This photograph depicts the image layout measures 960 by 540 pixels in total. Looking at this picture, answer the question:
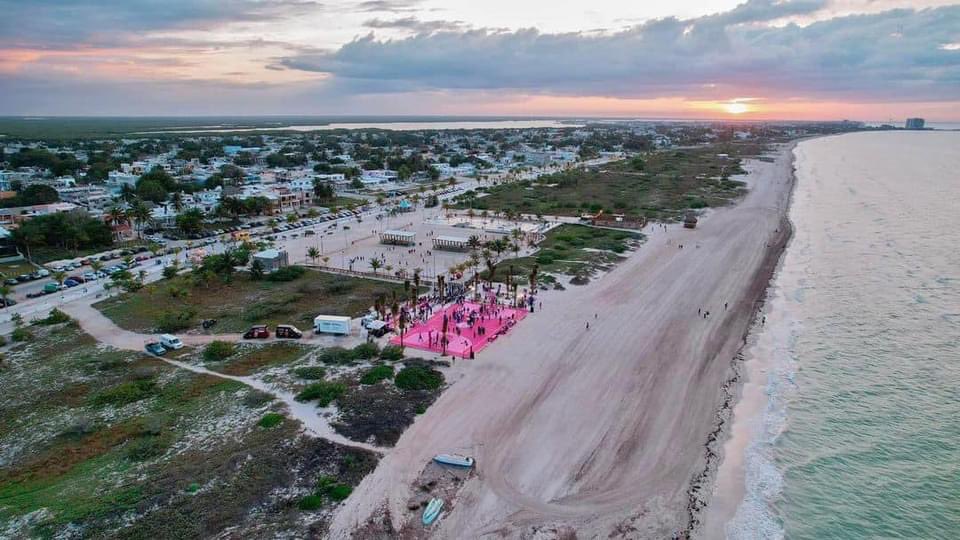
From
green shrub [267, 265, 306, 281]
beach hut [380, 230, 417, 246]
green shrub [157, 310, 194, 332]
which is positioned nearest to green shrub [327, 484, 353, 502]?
green shrub [157, 310, 194, 332]

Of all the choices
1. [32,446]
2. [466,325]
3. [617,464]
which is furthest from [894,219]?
[32,446]

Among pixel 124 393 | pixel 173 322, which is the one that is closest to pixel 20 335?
pixel 173 322

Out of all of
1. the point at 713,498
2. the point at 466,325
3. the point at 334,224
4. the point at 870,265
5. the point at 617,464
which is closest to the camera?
the point at 713,498

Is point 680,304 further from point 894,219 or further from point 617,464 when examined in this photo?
point 894,219

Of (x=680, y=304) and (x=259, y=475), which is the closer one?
(x=259, y=475)

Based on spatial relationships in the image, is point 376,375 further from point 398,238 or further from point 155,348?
point 398,238

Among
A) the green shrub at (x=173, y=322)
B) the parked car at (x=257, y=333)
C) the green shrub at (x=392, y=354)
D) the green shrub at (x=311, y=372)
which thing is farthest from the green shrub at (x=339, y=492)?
the green shrub at (x=173, y=322)

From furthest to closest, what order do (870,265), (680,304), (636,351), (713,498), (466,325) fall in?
1. (870,265)
2. (680,304)
3. (466,325)
4. (636,351)
5. (713,498)

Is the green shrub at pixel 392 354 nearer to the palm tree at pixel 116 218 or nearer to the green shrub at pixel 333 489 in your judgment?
the green shrub at pixel 333 489
